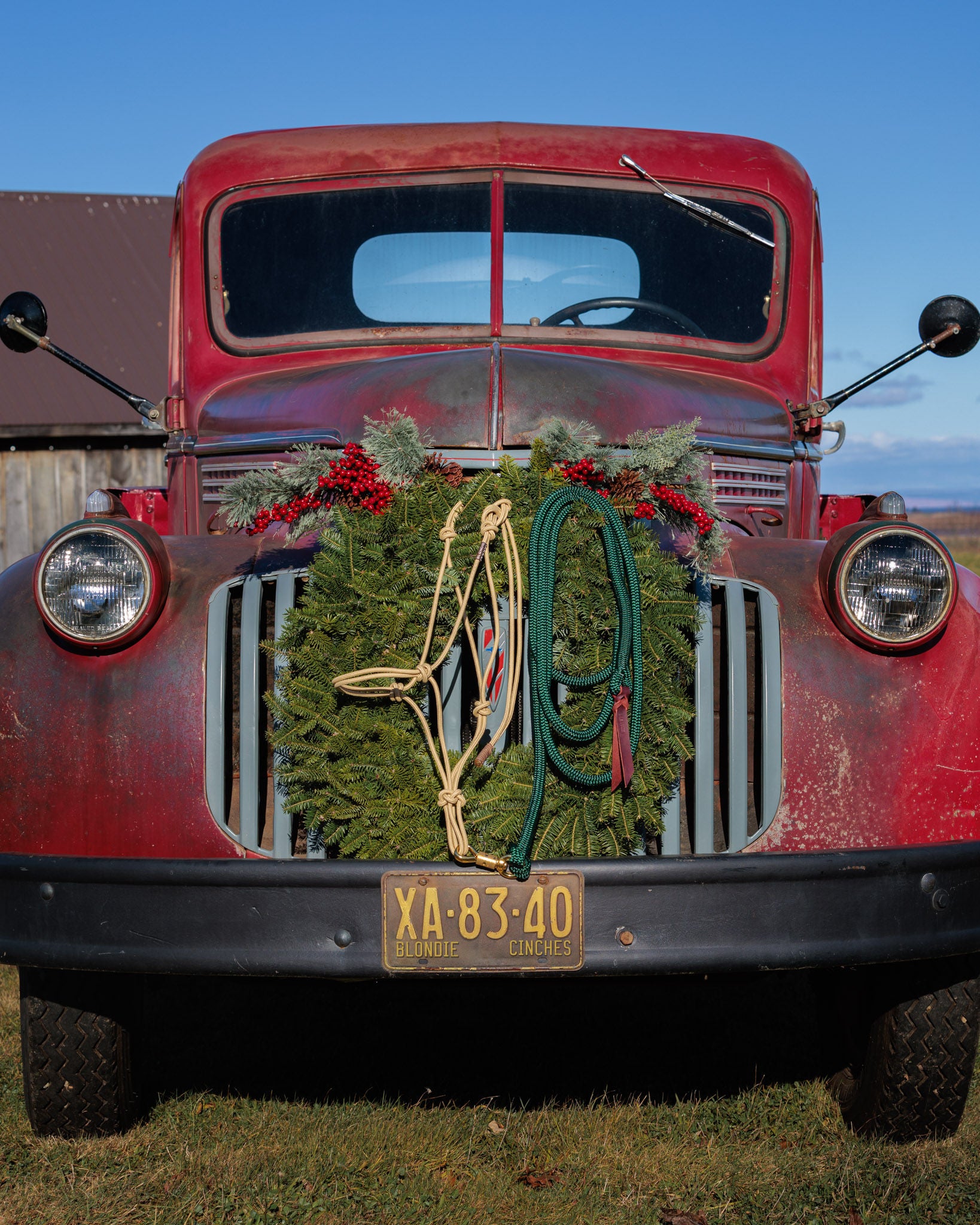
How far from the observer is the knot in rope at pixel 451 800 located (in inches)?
93.6

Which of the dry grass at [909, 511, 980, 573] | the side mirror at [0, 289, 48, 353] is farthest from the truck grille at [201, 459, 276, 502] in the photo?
the dry grass at [909, 511, 980, 573]

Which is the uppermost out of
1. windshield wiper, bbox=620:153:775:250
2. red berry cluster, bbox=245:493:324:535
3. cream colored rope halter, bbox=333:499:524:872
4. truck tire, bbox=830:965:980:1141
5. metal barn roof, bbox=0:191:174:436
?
metal barn roof, bbox=0:191:174:436

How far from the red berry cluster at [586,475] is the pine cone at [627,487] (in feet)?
0.06

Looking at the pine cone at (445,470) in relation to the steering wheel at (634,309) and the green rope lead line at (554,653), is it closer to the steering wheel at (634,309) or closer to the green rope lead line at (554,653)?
the green rope lead line at (554,653)

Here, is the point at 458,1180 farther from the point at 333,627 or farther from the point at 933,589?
the point at 933,589

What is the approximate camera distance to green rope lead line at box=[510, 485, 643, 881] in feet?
7.89

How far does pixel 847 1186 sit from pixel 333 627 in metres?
1.58

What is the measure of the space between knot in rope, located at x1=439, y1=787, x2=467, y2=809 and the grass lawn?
88 centimetres

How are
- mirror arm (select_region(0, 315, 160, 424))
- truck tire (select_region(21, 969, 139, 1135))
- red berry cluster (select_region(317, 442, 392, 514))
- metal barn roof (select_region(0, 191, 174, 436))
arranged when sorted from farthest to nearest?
metal barn roof (select_region(0, 191, 174, 436))
mirror arm (select_region(0, 315, 160, 424))
truck tire (select_region(21, 969, 139, 1135))
red berry cluster (select_region(317, 442, 392, 514))

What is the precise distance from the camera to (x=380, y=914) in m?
2.33

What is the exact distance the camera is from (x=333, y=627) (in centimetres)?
251

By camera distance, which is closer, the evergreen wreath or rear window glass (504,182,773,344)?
the evergreen wreath

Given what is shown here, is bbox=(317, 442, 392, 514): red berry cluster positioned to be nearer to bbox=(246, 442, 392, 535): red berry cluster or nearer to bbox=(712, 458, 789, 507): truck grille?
bbox=(246, 442, 392, 535): red berry cluster

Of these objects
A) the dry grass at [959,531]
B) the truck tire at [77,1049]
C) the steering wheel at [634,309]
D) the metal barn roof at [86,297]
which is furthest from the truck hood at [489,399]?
the dry grass at [959,531]
